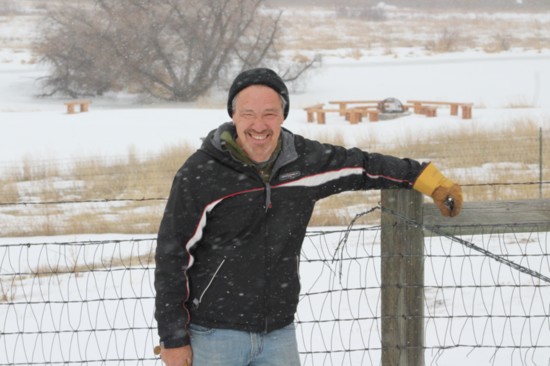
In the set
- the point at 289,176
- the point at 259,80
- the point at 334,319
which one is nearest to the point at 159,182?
the point at 334,319

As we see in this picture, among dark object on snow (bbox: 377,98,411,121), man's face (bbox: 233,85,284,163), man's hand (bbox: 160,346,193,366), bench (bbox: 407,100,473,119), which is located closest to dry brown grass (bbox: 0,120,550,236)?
bench (bbox: 407,100,473,119)

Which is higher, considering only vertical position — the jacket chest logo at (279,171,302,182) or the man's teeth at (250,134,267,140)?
the man's teeth at (250,134,267,140)

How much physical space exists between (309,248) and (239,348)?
478 cm

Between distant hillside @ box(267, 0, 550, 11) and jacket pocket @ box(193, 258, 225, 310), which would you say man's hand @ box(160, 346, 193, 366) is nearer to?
jacket pocket @ box(193, 258, 225, 310)

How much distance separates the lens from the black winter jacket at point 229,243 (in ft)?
10.1

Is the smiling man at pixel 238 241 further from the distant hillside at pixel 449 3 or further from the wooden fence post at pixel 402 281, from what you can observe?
the distant hillside at pixel 449 3

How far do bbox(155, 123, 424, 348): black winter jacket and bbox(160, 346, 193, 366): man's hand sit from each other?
0.07ft

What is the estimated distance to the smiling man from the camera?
307 centimetres

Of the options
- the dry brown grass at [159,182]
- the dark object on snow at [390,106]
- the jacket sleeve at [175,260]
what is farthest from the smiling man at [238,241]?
the dark object on snow at [390,106]

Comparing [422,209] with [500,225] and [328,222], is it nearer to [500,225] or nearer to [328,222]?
[500,225]

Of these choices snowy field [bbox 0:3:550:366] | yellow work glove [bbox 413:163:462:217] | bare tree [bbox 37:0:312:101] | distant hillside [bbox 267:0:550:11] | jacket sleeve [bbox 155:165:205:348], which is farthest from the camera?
distant hillside [bbox 267:0:550:11]

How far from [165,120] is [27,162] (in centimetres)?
685

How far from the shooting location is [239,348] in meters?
3.12

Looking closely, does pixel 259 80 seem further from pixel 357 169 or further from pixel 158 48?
pixel 158 48
